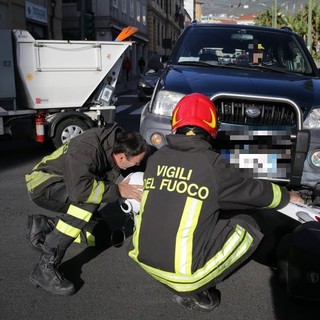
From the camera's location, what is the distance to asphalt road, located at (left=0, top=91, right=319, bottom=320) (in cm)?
303

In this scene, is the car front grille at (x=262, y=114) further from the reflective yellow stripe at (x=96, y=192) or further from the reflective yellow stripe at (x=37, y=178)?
the reflective yellow stripe at (x=37, y=178)

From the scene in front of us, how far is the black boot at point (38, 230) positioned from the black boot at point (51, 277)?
1.22ft

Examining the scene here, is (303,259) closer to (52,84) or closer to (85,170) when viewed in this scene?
(85,170)

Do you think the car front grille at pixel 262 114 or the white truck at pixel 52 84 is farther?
the white truck at pixel 52 84

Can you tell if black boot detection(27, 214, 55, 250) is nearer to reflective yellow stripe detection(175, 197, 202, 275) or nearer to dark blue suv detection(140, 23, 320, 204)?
dark blue suv detection(140, 23, 320, 204)

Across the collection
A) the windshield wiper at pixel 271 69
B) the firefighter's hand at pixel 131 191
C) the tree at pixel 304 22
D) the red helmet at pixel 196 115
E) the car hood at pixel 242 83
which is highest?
the tree at pixel 304 22

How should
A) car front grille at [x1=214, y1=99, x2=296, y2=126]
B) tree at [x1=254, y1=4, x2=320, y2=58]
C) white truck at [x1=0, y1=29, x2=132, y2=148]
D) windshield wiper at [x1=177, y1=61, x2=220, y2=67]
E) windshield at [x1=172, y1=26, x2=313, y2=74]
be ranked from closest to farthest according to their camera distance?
car front grille at [x1=214, y1=99, x2=296, y2=126] < windshield wiper at [x1=177, y1=61, x2=220, y2=67] < windshield at [x1=172, y1=26, x2=313, y2=74] < white truck at [x1=0, y1=29, x2=132, y2=148] < tree at [x1=254, y1=4, x2=320, y2=58]

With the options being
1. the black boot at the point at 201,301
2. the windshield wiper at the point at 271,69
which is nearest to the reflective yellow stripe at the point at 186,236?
the black boot at the point at 201,301

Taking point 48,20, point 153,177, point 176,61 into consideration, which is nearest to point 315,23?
point 48,20

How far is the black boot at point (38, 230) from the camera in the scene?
3.78 meters

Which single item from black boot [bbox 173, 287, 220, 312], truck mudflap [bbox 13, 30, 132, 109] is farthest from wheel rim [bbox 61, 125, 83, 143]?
black boot [bbox 173, 287, 220, 312]

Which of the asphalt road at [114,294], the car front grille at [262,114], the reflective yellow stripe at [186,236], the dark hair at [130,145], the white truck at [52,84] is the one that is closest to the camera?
the reflective yellow stripe at [186,236]

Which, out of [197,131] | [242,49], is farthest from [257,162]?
[242,49]

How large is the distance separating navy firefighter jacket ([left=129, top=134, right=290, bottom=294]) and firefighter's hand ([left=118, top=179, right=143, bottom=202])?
22.0 inches
